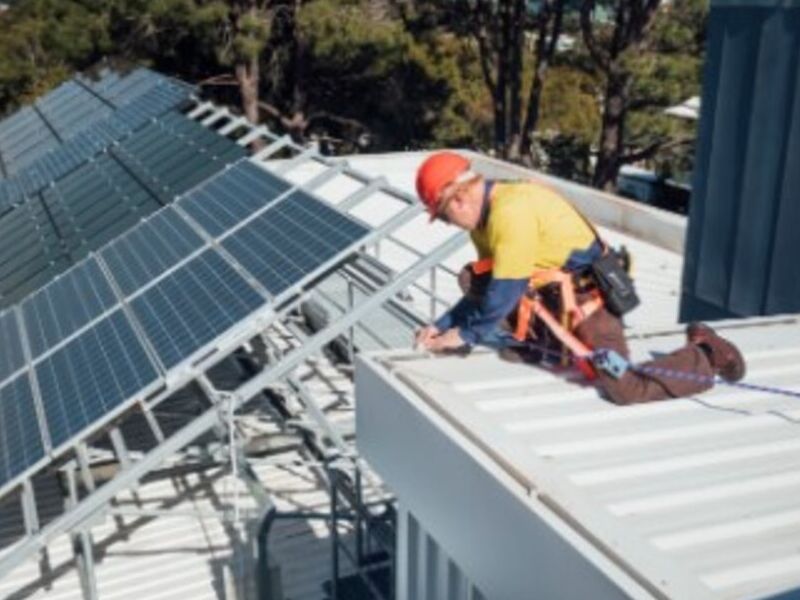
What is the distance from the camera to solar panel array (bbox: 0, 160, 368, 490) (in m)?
6.94

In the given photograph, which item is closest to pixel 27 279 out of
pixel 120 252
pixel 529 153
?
pixel 120 252

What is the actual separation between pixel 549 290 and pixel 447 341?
2.18ft

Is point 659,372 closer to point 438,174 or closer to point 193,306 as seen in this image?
point 438,174

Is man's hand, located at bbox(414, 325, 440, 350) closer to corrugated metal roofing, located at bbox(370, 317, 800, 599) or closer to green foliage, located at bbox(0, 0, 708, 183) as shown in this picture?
corrugated metal roofing, located at bbox(370, 317, 800, 599)

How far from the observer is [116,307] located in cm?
845

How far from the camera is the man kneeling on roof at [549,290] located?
211 inches

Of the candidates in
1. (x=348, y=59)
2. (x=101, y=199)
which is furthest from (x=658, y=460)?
(x=348, y=59)

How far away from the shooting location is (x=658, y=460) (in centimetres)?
469

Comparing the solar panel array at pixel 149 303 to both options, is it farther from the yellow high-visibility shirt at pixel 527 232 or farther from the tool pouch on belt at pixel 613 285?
the tool pouch on belt at pixel 613 285

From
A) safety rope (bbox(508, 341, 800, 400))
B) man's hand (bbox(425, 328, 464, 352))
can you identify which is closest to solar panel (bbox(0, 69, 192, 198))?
man's hand (bbox(425, 328, 464, 352))

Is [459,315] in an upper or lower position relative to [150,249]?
upper

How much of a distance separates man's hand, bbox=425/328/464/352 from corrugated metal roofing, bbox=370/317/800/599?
4.6 inches

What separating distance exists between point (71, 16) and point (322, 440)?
106 feet

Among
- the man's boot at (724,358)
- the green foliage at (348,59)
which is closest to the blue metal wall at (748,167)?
the man's boot at (724,358)
